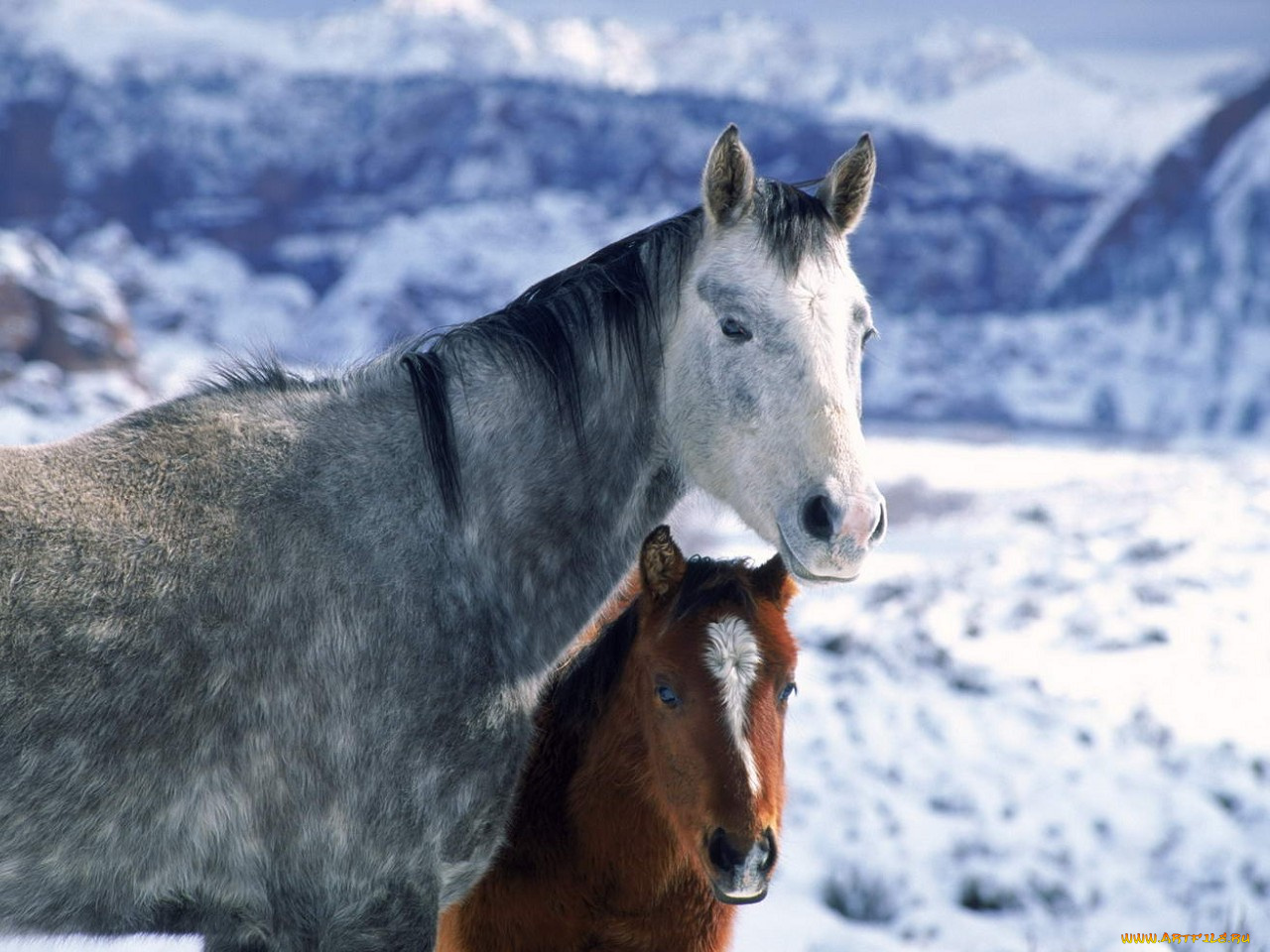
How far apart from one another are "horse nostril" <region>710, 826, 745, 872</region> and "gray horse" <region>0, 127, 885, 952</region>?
1.71 ft

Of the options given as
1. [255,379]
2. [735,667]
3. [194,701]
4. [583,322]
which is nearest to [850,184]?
[583,322]

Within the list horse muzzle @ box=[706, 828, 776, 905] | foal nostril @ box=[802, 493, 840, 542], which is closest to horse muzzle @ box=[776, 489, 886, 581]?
foal nostril @ box=[802, 493, 840, 542]

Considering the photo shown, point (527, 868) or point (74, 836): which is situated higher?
point (74, 836)

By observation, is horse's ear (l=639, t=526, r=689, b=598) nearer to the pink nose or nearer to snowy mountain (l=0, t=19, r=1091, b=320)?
the pink nose

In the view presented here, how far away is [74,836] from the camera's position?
252 centimetres

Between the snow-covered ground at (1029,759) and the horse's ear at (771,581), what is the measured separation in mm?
179

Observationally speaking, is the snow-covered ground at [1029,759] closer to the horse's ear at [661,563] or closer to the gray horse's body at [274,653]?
the horse's ear at [661,563]

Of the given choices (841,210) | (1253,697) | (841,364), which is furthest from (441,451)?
(1253,697)

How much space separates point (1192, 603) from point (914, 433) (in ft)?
289

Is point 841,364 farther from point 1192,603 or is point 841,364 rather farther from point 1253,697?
point 1192,603

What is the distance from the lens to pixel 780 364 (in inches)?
113

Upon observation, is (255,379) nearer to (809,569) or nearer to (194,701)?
(194,701)

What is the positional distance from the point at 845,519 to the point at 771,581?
656 mm

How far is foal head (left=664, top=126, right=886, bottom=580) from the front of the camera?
2.72 meters
